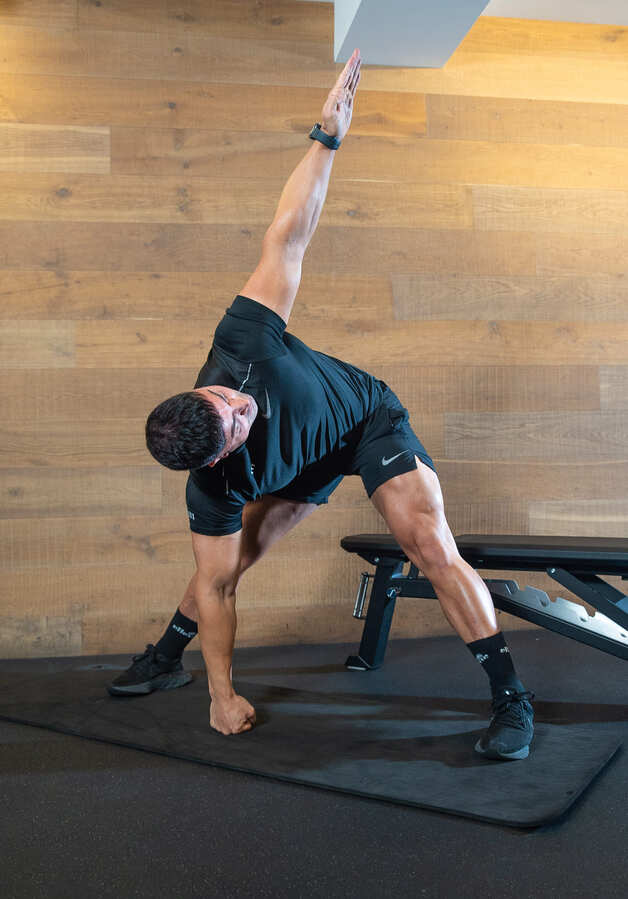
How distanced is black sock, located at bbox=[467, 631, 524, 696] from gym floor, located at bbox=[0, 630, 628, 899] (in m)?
0.29

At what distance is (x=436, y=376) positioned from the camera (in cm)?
313

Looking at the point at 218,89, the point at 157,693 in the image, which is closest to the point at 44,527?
the point at 157,693

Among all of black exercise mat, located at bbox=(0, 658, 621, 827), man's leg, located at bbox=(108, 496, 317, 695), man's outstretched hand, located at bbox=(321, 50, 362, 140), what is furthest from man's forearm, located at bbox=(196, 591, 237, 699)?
man's outstretched hand, located at bbox=(321, 50, 362, 140)

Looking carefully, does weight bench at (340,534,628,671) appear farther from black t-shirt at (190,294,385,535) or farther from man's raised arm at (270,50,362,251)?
man's raised arm at (270,50,362,251)

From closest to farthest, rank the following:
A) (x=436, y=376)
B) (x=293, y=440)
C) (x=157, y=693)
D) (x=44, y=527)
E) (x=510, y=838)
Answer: (x=510, y=838), (x=293, y=440), (x=157, y=693), (x=44, y=527), (x=436, y=376)

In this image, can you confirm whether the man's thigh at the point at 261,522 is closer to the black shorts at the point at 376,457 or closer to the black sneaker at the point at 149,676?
the black shorts at the point at 376,457

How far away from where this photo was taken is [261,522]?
2373 millimetres

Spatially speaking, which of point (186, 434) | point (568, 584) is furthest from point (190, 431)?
point (568, 584)

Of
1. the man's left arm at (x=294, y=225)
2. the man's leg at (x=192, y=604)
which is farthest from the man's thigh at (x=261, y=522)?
the man's left arm at (x=294, y=225)

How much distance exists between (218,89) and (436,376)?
4.83ft

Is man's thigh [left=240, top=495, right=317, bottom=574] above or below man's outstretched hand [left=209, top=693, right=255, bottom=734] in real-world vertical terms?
above

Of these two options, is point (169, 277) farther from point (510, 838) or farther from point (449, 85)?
point (510, 838)

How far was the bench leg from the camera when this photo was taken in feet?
8.41

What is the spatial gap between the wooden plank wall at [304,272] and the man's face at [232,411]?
1254 millimetres
